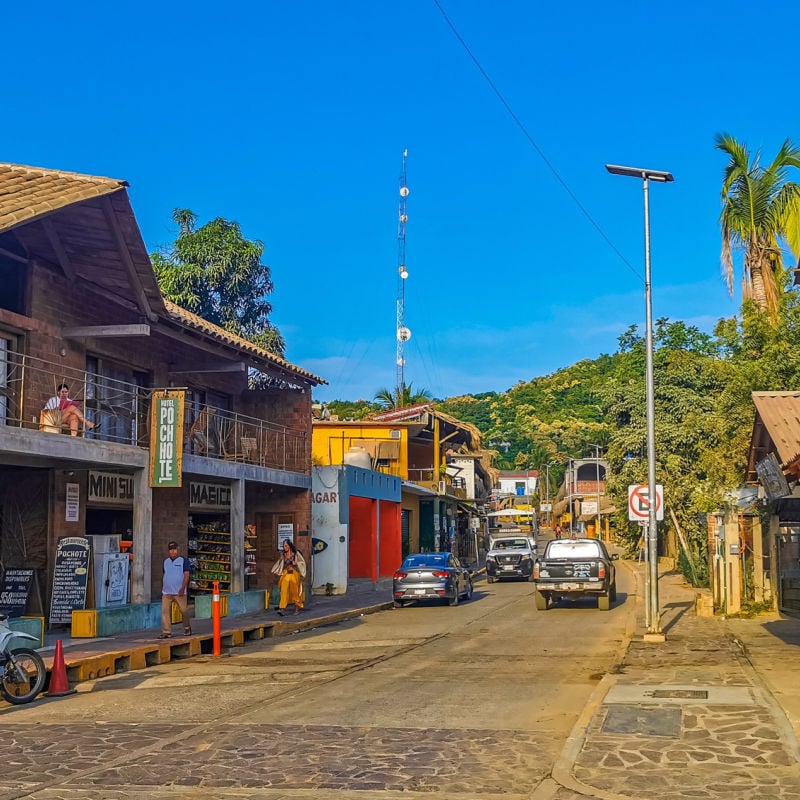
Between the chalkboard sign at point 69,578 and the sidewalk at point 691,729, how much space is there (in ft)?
31.6

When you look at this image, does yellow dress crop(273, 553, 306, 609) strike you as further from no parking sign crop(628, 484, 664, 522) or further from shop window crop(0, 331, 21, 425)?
no parking sign crop(628, 484, 664, 522)

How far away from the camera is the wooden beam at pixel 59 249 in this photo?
17.9 m

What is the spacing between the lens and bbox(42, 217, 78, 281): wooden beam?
58.9 feet

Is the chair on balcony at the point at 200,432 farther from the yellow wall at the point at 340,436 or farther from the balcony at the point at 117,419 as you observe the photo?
the yellow wall at the point at 340,436

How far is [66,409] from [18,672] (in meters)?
6.56

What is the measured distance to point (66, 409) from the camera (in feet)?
58.6

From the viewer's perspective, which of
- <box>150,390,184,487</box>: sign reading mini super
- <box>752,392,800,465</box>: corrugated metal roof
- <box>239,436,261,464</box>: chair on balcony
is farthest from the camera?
<box>239,436,261,464</box>: chair on balcony

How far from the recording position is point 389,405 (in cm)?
6456

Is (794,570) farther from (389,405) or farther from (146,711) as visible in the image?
(389,405)

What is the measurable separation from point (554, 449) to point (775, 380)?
78.9 metres

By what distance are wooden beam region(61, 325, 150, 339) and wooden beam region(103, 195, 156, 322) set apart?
423 mm

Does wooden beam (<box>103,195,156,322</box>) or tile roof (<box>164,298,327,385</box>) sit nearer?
wooden beam (<box>103,195,156,322</box>)

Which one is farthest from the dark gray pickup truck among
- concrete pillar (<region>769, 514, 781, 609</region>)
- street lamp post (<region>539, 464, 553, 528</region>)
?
street lamp post (<region>539, 464, 553, 528</region>)

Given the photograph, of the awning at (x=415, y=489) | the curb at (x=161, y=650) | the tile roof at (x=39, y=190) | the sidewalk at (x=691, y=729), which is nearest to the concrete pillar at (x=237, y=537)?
the curb at (x=161, y=650)
